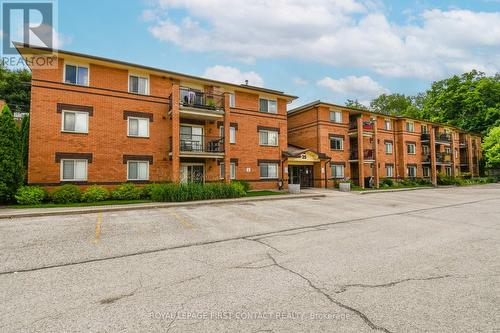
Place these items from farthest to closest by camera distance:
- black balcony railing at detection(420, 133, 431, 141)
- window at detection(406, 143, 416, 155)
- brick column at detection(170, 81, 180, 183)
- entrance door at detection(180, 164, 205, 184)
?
black balcony railing at detection(420, 133, 431, 141) → window at detection(406, 143, 416, 155) → entrance door at detection(180, 164, 205, 184) → brick column at detection(170, 81, 180, 183)

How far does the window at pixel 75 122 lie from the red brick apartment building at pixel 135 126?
2.2 inches

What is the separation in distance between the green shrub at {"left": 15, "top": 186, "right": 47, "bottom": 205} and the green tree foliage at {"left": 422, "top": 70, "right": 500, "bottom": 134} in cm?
6811

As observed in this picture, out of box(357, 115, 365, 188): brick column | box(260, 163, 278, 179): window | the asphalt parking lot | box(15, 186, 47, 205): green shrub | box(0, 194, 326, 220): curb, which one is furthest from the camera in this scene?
box(357, 115, 365, 188): brick column

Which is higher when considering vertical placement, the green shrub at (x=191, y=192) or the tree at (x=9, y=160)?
the tree at (x=9, y=160)

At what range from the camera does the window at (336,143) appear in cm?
2923

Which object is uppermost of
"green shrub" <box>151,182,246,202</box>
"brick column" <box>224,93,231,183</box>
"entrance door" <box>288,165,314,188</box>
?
"brick column" <box>224,93,231,183</box>

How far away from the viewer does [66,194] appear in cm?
1488

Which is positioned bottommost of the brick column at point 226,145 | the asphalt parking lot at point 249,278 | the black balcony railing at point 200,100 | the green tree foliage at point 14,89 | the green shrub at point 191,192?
the asphalt parking lot at point 249,278

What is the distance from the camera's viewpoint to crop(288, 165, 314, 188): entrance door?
28094 millimetres

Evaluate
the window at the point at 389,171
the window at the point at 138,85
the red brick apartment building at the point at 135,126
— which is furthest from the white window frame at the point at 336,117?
the window at the point at 138,85

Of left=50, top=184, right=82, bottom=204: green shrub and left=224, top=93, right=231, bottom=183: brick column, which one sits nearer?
left=50, top=184, right=82, bottom=204: green shrub

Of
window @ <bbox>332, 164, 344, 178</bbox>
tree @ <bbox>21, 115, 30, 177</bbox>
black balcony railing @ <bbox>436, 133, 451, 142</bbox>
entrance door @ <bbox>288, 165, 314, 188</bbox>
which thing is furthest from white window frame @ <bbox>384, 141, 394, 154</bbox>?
tree @ <bbox>21, 115, 30, 177</bbox>

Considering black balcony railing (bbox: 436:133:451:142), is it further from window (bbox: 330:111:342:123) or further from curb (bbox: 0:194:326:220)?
curb (bbox: 0:194:326:220)

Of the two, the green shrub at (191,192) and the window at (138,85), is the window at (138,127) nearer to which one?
the window at (138,85)
